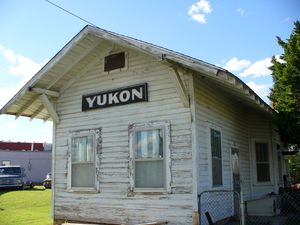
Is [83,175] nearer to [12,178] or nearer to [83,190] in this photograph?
[83,190]

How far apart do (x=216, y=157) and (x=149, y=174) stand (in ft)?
6.70

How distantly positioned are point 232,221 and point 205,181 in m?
2.17

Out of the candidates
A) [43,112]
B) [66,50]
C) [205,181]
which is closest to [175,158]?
[205,181]

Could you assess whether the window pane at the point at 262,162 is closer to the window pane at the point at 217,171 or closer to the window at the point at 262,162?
the window at the point at 262,162

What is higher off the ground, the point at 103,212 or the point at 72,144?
the point at 72,144

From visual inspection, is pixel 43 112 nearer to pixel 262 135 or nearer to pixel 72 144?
pixel 72 144

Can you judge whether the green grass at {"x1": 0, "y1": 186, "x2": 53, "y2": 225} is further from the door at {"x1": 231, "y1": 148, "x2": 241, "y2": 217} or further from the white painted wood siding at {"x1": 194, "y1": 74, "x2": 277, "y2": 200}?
the door at {"x1": 231, "y1": 148, "x2": 241, "y2": 217}

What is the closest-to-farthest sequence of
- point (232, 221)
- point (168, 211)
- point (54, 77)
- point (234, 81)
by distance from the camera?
point (234, 81) → point (168, 211) → point (232, 221) → point (54, 77)

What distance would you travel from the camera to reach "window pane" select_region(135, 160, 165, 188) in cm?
926

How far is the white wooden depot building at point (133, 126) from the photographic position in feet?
29.5

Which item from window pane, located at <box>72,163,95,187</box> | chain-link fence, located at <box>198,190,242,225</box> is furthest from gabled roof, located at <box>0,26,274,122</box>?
chain-link fence, located at <box>198,190,242,225</box>

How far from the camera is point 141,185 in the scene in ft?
31.3

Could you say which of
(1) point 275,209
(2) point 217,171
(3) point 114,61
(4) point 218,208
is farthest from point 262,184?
(3) point 114,61

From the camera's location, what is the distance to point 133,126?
9945 mm
